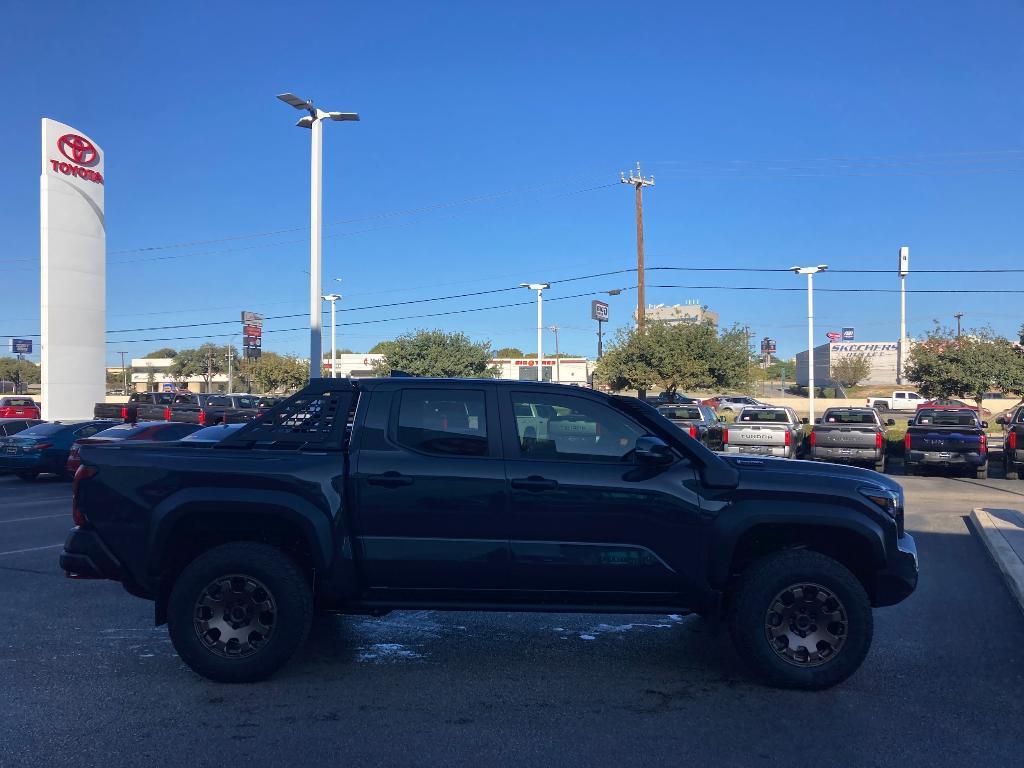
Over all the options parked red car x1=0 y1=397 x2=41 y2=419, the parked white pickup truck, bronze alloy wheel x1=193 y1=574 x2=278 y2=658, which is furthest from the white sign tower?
the parked white pickup truck

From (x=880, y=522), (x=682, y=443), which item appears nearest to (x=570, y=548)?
(x=682, y=443)

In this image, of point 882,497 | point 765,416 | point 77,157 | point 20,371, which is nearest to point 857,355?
point 765,416

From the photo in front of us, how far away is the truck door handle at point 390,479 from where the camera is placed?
17.5 feet

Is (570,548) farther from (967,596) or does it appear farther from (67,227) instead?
(67,227)

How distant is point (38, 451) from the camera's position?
18.9m

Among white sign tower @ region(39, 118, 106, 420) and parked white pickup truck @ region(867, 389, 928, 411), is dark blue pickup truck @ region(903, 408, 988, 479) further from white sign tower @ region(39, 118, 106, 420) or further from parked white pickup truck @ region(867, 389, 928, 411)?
parked white pickup truck @ region(867, 389, 928, 411)

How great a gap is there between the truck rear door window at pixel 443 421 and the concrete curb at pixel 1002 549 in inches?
210

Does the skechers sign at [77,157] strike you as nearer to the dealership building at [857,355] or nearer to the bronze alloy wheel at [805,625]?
the bronze alloy wheel at [805,625]

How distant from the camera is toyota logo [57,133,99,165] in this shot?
31.5 m

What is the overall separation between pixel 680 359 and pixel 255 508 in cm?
3404

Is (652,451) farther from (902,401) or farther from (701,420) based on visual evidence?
(902,401)

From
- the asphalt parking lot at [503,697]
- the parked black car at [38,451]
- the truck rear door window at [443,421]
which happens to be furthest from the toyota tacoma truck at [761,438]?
the parked black car at [38,451]

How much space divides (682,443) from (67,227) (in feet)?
105

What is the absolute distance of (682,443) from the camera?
546 cm
